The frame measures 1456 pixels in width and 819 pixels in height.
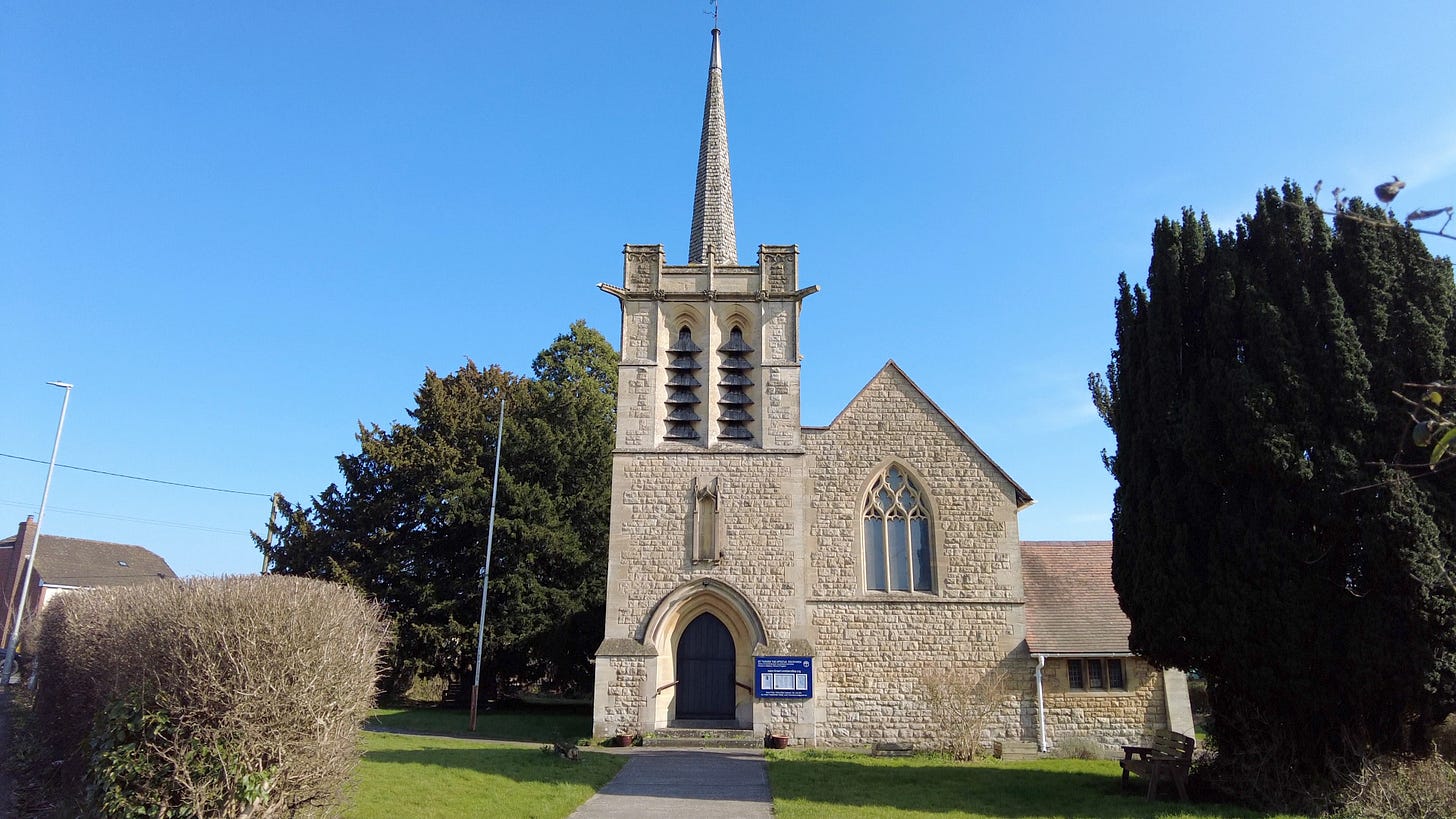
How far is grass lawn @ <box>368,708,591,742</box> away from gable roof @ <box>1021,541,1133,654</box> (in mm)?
10520

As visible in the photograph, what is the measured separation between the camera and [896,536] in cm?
1956

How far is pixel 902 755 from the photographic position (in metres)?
16.9

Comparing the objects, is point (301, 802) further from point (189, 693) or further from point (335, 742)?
point (189, 693)

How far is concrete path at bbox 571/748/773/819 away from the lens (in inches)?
426

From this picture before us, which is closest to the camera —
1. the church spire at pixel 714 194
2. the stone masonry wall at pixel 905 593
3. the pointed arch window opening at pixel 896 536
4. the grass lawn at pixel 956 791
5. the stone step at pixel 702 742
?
the grass lawn at pixel 956 791

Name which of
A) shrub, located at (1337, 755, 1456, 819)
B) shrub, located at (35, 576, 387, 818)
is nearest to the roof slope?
shrub, located at (35, 576, 387, 818)

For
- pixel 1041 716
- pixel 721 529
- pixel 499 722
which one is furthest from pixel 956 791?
pixel 499 722

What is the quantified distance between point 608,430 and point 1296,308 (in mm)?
22762

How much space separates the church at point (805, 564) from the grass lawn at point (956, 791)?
2.16 meters

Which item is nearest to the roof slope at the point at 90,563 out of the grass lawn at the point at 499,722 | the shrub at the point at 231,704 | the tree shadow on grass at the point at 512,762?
the grass lawn at the point at 499,722

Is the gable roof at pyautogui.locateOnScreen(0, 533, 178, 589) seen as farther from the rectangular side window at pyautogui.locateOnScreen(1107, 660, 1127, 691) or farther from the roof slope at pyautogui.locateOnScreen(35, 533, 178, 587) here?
the rectangular side window at pyautogui.locateOnScreen(1107, 660, 1127, 691)

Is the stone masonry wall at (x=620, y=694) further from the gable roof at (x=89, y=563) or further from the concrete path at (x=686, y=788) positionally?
the gable roof at (x=89, y=563)

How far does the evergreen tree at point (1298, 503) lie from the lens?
10.4 metres

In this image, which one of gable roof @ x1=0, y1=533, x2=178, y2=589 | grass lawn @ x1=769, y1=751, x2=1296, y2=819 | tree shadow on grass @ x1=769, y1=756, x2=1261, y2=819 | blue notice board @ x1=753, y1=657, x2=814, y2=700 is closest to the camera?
grass lawn @ x1=769, y1=751, x2=1296, y2=819
